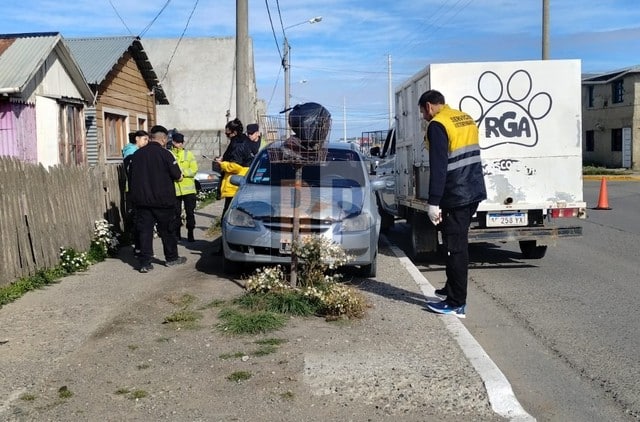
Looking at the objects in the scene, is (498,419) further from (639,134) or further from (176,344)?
(639,134)

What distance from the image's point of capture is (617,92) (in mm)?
40906

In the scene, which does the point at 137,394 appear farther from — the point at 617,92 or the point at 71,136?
the point at 617,92

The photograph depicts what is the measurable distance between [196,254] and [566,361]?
19.0 feet

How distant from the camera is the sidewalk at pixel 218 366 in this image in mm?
4188

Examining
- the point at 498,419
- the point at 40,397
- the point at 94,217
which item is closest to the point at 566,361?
the point at 498,419

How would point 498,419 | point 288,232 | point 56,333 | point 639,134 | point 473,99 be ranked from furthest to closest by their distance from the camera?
1. point 639,134
2. point 473,99
3. point 288,232
4. point 56,333
5. point 498,419

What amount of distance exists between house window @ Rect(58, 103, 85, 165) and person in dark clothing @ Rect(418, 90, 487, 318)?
1024 cm

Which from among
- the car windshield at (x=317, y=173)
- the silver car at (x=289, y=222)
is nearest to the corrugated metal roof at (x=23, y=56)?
the car windshield at (x=317, y=173)

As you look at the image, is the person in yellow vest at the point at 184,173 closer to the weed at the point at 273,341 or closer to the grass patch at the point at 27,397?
the weed at the point at 273,341

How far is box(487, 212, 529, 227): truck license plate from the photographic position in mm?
9016

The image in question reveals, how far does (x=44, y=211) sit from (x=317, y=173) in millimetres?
3391

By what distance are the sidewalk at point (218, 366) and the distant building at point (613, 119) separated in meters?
36.6

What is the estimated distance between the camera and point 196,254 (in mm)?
9758

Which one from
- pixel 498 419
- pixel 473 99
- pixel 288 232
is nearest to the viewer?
pixel 498 419
